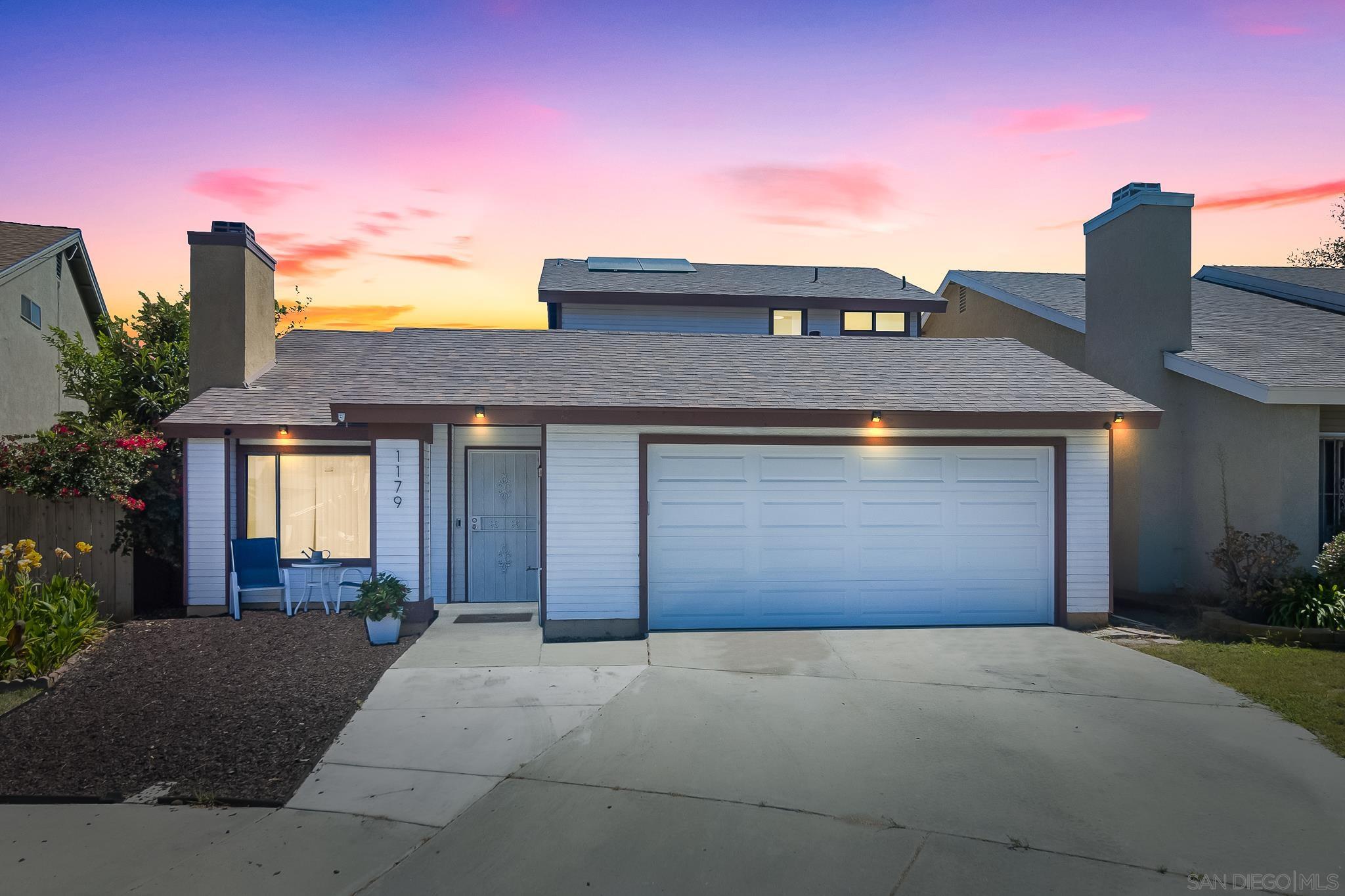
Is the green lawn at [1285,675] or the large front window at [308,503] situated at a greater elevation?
the large front window at [308,503]

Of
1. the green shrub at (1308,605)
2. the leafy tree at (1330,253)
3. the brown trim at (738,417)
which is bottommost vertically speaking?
the green shrub at (1308,605)

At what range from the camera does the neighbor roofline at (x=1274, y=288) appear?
1445 cm

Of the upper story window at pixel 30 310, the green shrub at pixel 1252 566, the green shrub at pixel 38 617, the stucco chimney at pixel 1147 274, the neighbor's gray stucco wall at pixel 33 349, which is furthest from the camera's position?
the upper story window at pixel 30 310

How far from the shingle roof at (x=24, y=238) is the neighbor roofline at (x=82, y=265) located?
0.06 meters

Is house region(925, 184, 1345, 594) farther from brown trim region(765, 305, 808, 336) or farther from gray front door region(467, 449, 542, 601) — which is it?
gray front door region(467, 449, 542, 601)

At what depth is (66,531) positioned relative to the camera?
Result: 967 centimetres

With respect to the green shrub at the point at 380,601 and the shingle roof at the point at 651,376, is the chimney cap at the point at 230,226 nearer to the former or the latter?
the shingle roof at the point at 651,376

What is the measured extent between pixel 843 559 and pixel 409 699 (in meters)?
5.33

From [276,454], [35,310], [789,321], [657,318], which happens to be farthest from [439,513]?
[35,310]

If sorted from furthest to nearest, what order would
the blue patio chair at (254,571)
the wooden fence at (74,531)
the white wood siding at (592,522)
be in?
the blue patio chair at (254,571) < the wooden fence at (74,531) < the white wood siding at (592,522)

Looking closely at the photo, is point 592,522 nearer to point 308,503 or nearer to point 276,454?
point 308,503

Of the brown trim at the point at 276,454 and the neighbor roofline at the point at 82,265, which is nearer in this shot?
the brown trim at the point at 276,454

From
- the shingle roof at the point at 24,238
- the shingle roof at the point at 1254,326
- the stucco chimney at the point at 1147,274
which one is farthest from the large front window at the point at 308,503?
Result: the shingle roof at the point at 1254,326

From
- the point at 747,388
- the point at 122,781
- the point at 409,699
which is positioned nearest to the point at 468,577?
the point at 409,699
